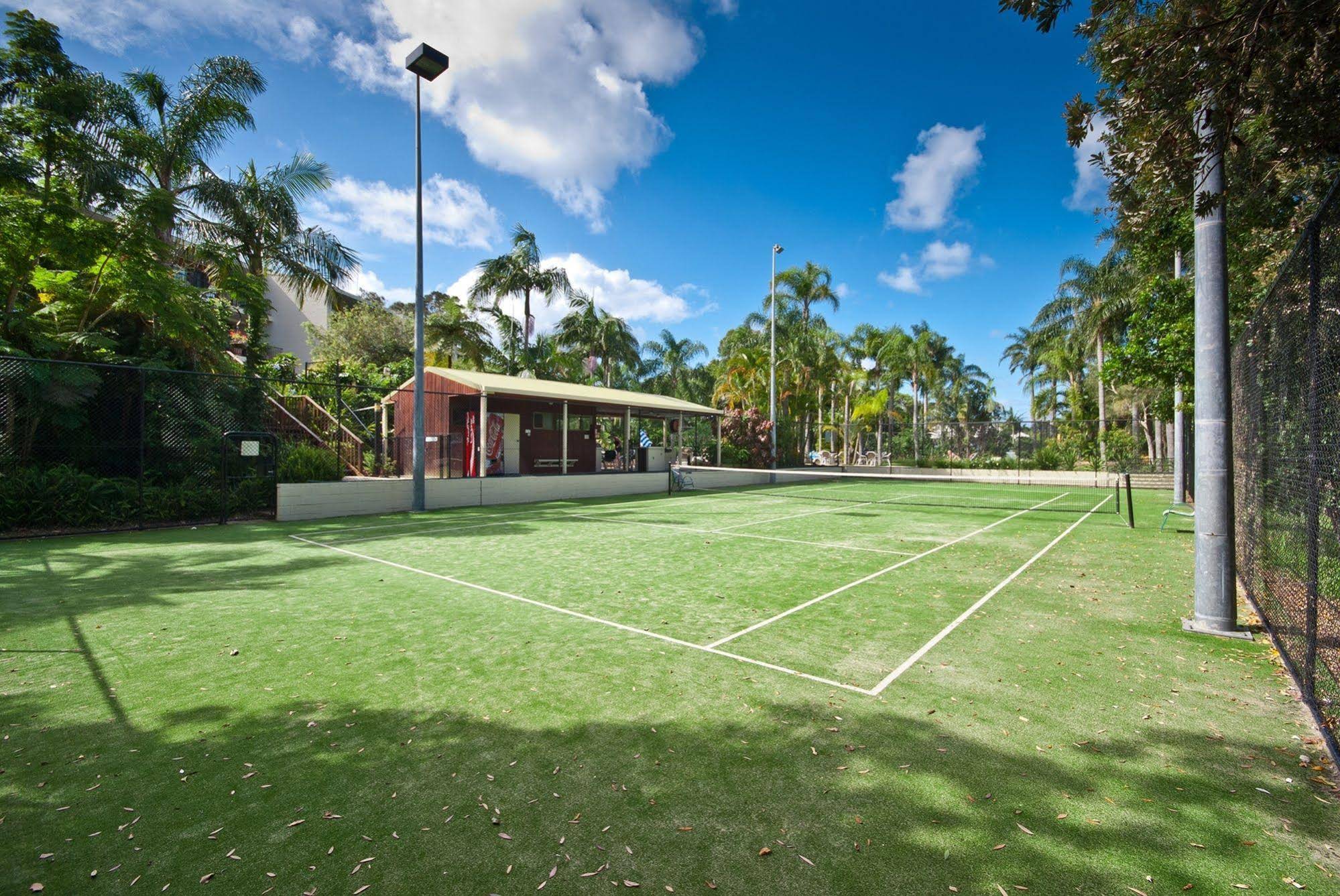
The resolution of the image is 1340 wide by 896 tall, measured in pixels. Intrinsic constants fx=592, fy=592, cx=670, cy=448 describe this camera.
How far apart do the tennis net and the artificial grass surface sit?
13932mm

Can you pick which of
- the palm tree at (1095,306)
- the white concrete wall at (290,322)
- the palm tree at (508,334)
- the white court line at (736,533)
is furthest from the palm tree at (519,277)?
the palm tree at (1095,306)

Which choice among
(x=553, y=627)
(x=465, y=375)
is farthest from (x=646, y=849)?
(x=465, y=375)

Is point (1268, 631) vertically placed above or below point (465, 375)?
below

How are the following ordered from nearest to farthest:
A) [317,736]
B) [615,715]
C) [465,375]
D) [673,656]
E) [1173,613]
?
[317,736]
[615,715]
[673,656]
[1173,613]
[465,375]

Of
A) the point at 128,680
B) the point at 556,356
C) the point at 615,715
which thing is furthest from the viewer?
the point at 556,356

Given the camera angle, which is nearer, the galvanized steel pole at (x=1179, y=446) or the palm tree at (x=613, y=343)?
the galvanized steel pole at (x=1179, y=446)

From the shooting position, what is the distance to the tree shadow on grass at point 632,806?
259 centimetres

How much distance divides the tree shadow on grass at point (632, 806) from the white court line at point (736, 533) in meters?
6.87

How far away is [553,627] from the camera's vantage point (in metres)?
6.06

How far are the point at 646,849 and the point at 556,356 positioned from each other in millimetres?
35284

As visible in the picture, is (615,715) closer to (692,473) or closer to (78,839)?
(78,839)

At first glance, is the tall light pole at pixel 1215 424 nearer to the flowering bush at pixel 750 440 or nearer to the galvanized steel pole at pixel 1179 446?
the galvanized steel pole at pixel 1179 446

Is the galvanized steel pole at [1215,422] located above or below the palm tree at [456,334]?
below

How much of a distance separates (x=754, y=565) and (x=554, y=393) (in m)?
15.3
